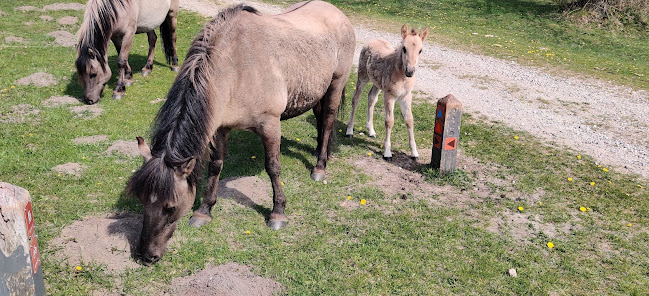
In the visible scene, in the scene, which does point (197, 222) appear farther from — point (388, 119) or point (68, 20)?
point (68, 20)

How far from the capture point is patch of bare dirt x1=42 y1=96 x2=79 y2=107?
8755 mm

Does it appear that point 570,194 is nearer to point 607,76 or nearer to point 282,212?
point 282,212

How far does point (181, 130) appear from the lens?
14.0ft

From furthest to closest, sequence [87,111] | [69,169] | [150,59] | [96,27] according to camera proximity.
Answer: [150,59] → [96,27] → [87,111] → [69,169]

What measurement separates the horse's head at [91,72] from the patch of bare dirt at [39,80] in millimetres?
1381

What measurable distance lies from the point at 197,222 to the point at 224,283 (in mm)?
1154

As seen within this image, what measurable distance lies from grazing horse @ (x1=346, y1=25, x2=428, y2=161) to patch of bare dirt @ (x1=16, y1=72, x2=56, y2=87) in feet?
21.5

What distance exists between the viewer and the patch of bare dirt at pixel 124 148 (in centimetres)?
693

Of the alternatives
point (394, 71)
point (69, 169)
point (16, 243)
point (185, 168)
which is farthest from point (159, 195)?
point (394, 71)

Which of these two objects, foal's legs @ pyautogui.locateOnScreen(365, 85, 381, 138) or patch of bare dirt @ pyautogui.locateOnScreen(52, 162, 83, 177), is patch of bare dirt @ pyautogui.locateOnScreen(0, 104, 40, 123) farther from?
foal's legs @ pyautogui.locateOnScreen(365, 85, 381, 138)

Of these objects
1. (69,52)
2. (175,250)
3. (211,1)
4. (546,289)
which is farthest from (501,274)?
(211,1)

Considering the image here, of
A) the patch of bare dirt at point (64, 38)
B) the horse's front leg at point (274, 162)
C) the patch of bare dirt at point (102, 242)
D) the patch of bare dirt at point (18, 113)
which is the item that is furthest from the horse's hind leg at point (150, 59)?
the horse's front leg at point (274, 162)

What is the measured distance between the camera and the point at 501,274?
4746mm

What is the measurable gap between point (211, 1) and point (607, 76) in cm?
1446
